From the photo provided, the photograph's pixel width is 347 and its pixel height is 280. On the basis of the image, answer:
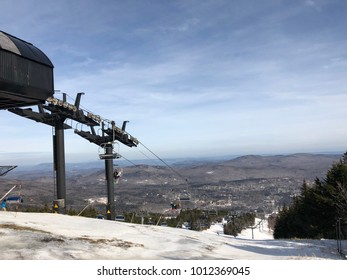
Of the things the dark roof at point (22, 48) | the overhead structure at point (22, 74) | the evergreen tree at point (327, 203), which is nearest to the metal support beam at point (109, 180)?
the overhead structure at point (22, 74)

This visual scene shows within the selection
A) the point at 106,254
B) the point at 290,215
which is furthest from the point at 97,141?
the point at 290,215

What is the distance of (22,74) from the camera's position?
20.8 m

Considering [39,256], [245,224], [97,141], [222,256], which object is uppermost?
[97,141]

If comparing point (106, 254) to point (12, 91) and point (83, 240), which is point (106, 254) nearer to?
point (83, 240)

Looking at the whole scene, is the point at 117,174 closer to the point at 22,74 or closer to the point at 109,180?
the point at 109,180

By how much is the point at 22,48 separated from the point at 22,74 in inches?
73.7

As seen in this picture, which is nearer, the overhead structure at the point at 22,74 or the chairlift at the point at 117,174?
the overhead structure at the point at 22,74

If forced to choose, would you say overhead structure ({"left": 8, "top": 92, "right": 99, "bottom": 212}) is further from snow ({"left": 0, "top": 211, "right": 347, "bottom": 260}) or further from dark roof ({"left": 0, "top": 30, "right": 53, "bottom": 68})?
snow ({"left": 0, "top": 211, "right": 347, "bottom": 260})

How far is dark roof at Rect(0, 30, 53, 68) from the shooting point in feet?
65.5

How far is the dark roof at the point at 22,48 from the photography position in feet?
65.5

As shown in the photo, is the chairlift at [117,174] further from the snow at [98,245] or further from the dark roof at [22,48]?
the dark roof at [22,48]

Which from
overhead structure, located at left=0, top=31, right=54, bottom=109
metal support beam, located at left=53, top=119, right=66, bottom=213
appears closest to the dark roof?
overhead structure, located at left=0, top=31, right=54, bottom=109

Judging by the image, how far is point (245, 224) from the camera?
4535 inches

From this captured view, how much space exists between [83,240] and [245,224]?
106 metres
